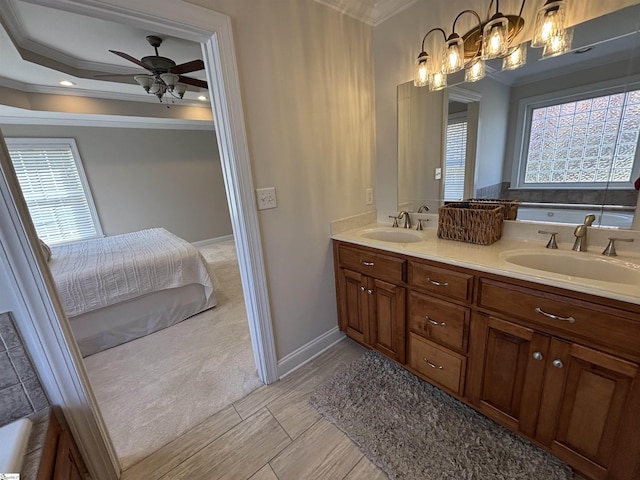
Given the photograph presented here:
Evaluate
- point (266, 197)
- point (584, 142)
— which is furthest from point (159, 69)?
point (584, 142)

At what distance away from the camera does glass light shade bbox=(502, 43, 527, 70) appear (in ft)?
4.43

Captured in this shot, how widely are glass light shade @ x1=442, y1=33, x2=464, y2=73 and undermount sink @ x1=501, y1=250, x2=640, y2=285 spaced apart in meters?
1.08

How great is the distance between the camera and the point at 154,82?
2342 mm

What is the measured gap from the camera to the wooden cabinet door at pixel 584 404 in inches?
37.1

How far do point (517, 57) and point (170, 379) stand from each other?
113 inches

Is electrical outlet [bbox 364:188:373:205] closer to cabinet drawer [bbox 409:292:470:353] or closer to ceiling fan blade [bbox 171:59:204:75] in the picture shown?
cabinet drawer [bbox 409:292:470:353]

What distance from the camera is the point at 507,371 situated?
3.96ft

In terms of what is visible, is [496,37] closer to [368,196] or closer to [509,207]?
[509,207]

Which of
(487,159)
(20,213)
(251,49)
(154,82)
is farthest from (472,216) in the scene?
(154,82)

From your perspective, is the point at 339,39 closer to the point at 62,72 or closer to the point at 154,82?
the point at 154,82

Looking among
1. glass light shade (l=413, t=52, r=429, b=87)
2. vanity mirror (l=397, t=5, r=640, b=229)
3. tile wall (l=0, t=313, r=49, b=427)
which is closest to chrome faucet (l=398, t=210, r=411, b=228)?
vanity mirror (l=397, t=5, r=640, b=229)

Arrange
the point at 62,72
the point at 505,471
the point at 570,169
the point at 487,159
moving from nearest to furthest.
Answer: the point at 505,471, the point at 570,169, the point at 487,159, the point at 62,72

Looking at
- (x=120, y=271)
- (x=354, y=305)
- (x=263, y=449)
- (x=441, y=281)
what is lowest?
(x=263, y=449)

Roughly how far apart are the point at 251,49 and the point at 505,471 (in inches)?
92.5
